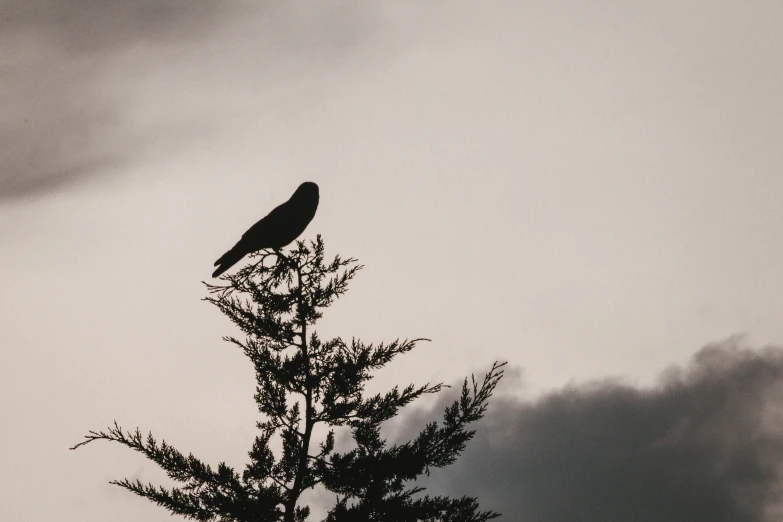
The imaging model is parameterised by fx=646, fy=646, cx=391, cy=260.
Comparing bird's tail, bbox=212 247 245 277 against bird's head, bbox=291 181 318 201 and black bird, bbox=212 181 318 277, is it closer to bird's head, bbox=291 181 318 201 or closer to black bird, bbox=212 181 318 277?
black bird, bbox=212 181 318 277

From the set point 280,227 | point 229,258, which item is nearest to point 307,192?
point 280,227

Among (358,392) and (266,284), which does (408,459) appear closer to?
(358,392)

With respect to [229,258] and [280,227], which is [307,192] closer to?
[280,227]

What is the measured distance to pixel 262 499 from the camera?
9.77m

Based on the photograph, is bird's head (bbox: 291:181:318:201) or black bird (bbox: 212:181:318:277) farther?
bird's head (bbox: 291:181:318:201)

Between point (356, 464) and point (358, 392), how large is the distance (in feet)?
3.63

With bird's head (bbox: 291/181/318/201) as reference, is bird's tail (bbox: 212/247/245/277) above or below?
below

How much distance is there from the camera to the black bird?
10.9 m

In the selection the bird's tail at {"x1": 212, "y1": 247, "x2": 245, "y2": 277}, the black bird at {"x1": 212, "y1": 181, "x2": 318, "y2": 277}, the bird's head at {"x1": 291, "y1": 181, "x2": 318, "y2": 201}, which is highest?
the bird's head at {"x1": 291, "y1": 181, "x2": 318, "y2": 201}

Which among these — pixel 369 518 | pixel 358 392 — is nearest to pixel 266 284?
pixel 358 392

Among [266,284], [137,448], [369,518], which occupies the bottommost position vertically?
[369,518]

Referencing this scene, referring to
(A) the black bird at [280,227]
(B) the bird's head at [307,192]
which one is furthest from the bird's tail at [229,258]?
(B) the bird's head at [307,192]

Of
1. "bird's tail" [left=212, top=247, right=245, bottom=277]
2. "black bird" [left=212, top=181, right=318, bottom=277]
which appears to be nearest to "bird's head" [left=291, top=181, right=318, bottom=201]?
"black bird" [left=212, top=181, right=318, bottom=277]

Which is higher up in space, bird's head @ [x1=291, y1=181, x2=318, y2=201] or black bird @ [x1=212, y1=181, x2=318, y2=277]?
bird's head @ [x1=291, y1=181, x2=318, y2=201]
